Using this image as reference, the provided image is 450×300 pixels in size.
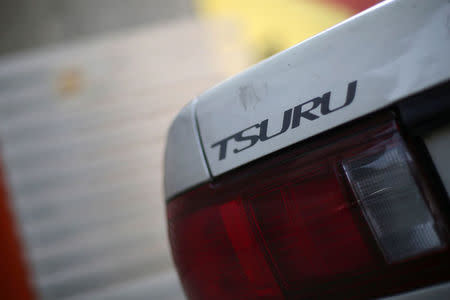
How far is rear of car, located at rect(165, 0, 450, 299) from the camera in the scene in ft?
2.81

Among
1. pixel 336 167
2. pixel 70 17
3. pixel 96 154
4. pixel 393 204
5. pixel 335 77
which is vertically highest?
pixel 70 17

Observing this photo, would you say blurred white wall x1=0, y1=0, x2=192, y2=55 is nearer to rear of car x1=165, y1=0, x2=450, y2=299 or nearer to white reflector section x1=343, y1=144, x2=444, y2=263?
rear of car x1=165, y1=0, x2=450, y2=299

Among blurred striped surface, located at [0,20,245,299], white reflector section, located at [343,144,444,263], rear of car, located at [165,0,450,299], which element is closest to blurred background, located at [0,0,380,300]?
blurred striped surface, located at [0,20,245,299]

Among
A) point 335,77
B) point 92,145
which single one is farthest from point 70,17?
point 335,77

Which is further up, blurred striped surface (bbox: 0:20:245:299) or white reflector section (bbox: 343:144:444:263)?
blurred striped surface (bbox: 0:20:245:299)

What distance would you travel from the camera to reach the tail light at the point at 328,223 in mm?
866

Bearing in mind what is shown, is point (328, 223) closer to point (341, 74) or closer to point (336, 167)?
point (336, 167)

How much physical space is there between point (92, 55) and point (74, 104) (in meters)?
0.44

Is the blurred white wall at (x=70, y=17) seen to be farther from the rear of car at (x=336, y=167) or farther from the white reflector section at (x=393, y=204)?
the white reflector section at (x=393, y=204)

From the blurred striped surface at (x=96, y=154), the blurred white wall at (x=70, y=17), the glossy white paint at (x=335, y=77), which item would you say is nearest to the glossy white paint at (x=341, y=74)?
the glossy white paint at (x=335, y=77)

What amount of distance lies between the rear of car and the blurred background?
2.77 metres

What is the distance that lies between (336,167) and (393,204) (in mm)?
125

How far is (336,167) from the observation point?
912mm

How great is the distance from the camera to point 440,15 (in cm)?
87
